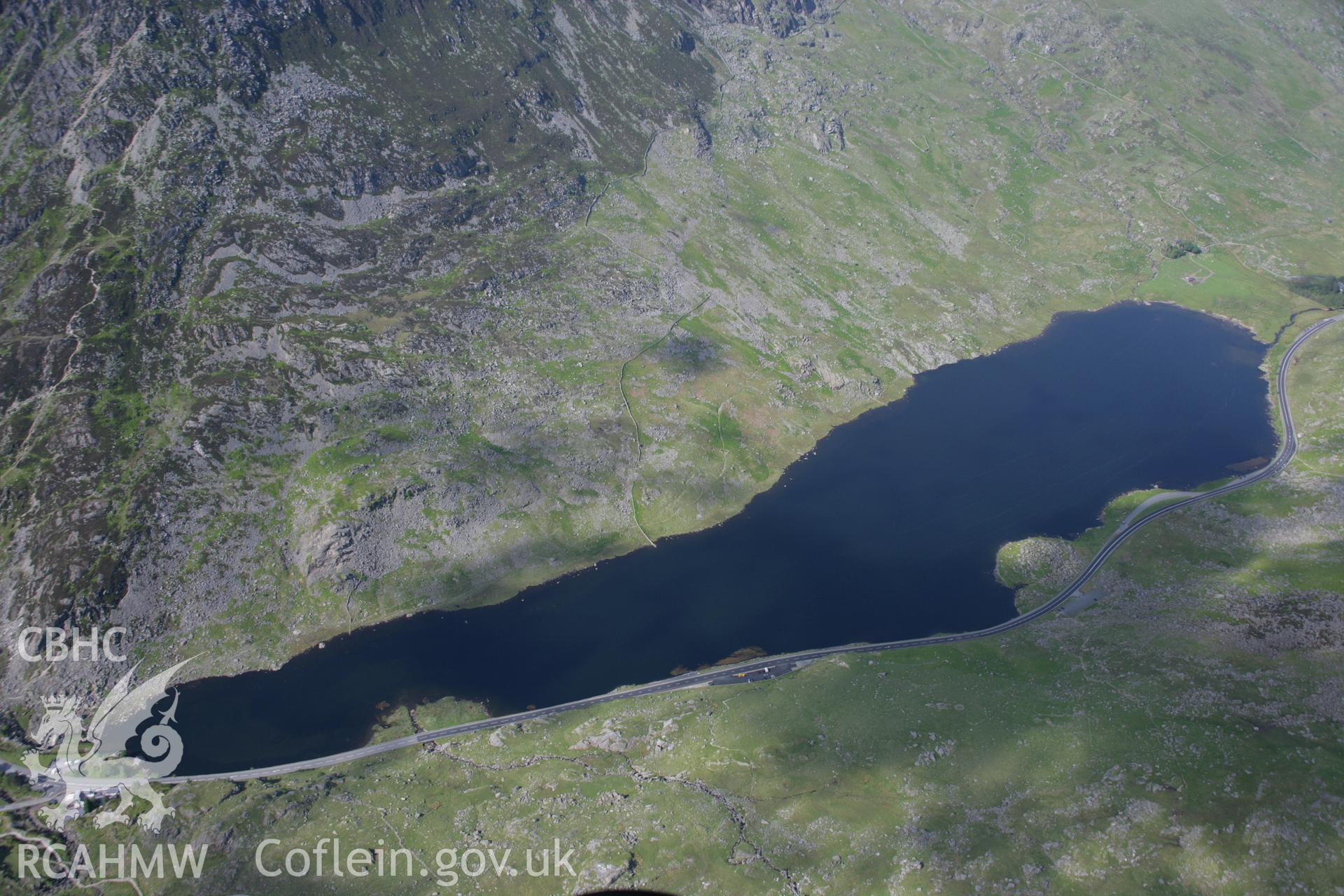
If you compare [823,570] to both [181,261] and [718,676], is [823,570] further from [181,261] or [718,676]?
[181,261]

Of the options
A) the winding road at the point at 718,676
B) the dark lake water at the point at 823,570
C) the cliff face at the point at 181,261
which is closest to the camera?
the winding road at the point at 718,676

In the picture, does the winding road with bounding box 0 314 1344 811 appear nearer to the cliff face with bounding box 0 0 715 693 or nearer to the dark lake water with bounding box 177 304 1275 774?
the dark lake water with bounding box 177 304 1275 774

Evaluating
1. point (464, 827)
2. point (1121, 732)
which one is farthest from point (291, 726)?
point (1121, 732)

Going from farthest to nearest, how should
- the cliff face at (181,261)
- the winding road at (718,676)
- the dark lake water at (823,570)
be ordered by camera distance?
the cliff face at (181,261)
the dark lake water at (823,570)
the winding road at (718,676)

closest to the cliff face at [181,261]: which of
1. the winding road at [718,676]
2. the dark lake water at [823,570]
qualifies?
the dark lake water at [823,570]

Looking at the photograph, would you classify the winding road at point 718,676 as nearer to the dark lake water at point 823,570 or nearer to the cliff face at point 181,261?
the dark lake water at point 823,570

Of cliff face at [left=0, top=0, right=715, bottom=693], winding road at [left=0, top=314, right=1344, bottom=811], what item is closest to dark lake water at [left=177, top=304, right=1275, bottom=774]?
winding road at [left=0, top=314, right=1344, bottom=811]

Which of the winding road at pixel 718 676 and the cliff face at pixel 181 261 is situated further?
the cliff face at pixel 181 261
